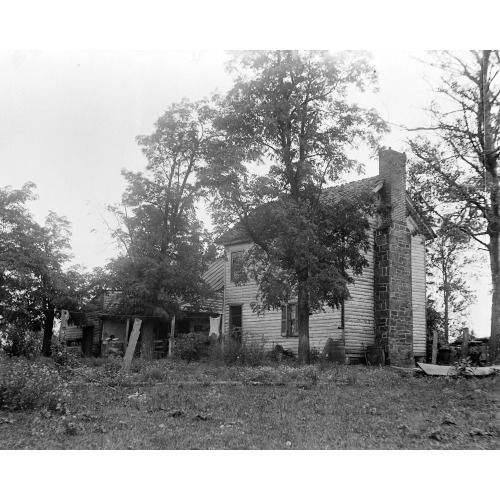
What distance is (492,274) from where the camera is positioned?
14.9 m

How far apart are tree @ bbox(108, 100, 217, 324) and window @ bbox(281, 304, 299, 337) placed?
127 inches

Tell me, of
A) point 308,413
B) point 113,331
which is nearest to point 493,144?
point 308,413

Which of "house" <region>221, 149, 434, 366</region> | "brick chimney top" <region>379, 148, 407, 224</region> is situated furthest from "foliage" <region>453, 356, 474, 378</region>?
"brick chimney top" <region>379, 148, 407, 224</region>

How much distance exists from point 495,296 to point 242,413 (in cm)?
913

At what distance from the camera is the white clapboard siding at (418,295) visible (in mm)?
23391

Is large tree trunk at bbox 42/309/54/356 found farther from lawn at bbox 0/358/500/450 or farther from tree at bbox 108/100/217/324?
tree at bbox 108/100/217/324

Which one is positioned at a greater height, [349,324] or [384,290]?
[384,290]

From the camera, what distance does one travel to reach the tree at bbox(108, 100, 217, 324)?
53.1 feet

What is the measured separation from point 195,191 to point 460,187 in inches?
308

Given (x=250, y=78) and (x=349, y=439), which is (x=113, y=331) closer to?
(x=250, y=78)

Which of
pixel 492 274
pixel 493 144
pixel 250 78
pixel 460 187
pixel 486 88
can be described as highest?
pixel 250 78

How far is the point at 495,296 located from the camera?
569 inches

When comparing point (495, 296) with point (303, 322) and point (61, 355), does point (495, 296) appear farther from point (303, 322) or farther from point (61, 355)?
point (61, 355)

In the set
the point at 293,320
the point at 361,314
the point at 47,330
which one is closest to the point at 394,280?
the point at 361,314
